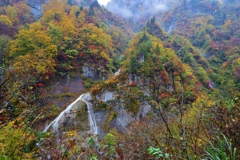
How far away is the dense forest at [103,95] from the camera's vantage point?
7.70 feet

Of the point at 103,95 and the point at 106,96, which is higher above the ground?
the point at 103,95

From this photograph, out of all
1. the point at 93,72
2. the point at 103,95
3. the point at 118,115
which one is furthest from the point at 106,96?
the point at 93,72

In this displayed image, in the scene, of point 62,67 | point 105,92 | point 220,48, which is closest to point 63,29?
point 62,67

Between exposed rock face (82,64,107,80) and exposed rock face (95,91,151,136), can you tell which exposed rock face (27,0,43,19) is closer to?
exposed rock face (82,64,107,80)

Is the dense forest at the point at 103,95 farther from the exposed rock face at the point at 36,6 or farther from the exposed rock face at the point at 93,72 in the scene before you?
the exposed rock face at the point at 36,6

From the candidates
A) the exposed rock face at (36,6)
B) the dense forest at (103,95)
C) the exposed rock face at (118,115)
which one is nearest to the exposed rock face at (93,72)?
the dense forest at (103,95)

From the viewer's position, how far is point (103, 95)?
60.0 ft

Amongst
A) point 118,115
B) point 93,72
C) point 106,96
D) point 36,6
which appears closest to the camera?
point 118,115

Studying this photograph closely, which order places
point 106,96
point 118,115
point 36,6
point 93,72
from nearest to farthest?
point 118,115, point 106,96, point 93,72, point 36,6

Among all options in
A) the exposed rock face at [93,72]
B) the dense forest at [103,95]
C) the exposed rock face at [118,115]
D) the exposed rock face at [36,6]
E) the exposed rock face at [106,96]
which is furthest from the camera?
the exposed rock face at [36,6]

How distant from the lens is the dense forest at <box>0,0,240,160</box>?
2.35 metres

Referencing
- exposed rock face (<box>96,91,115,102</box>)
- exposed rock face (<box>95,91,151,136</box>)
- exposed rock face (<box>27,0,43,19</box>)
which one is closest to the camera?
exposed rock face (<box>95,91,151,136</box>)

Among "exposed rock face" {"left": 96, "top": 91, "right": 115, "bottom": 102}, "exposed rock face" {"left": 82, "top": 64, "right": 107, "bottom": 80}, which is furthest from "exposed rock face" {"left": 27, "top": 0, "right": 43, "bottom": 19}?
"exposed rock face" {"left": 96, "top": 91, "right": 115, "bottom": 102}

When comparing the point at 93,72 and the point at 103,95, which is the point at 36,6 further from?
the point at 103,95
